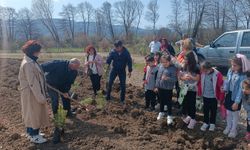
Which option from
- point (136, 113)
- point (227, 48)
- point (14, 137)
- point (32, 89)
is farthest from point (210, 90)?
point (227, 48)

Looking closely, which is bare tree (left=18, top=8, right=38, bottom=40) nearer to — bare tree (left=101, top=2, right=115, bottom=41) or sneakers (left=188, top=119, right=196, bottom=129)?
bare tree (left=101, top=2, right=115, bottom=41)

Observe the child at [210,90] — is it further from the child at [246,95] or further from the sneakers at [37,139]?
the sneakers at [37,139]

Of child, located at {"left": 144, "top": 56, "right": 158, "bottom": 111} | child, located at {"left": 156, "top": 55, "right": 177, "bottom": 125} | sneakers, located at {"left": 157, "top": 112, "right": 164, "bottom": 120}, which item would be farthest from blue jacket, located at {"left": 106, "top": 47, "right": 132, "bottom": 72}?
sneakers, located at {"left": 157, "top": 112, "right": 164, "bottom": 120}

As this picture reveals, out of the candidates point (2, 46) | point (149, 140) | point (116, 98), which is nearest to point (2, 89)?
point (116, 98)

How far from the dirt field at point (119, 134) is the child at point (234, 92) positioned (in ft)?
0.68

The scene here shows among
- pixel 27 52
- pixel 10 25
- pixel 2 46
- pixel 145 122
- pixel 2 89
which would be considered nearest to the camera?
pixel 27 52

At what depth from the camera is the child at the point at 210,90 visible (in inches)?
245

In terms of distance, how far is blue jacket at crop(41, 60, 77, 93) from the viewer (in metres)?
6.62

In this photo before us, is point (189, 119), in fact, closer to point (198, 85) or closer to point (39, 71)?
point (198, 85)

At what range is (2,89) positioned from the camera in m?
11.0

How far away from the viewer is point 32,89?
5.72 m

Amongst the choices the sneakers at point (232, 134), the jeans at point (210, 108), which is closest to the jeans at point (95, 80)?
Answer: the jeans at point (210, 108)

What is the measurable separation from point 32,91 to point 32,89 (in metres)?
0.05

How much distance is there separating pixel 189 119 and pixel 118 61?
109 inches
